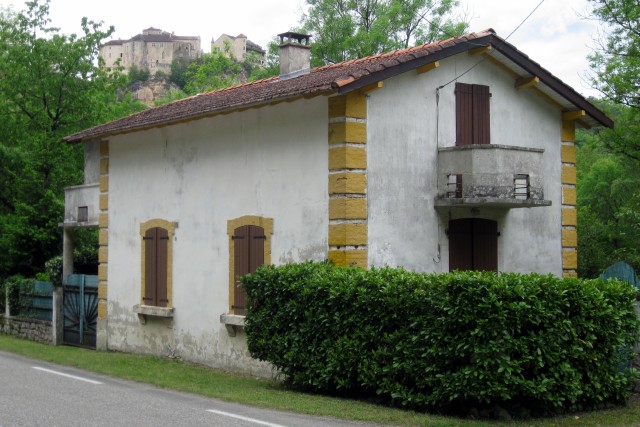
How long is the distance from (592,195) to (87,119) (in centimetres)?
2336

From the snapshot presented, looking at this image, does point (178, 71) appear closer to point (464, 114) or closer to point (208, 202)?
point (208, 202)

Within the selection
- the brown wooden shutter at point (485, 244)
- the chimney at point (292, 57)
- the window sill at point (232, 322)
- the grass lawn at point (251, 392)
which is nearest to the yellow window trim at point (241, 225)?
the window sill at point (232, 322)

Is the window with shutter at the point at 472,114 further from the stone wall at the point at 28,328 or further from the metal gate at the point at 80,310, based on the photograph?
the stone wall at the point at 28,328

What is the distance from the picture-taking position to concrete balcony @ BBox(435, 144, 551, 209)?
13844 mm

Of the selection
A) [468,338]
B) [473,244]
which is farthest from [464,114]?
[468,338]

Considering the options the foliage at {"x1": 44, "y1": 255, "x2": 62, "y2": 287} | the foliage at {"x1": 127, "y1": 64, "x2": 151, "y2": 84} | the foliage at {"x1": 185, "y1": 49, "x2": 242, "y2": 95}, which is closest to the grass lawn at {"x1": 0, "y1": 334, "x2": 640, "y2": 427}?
the foliage at {"x1": 44, "y1": 255, "x2": 62, "y2": 287}

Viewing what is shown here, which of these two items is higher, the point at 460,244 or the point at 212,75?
the point at 212,75

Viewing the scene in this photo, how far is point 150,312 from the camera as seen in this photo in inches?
698

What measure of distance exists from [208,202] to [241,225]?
1.19 meters

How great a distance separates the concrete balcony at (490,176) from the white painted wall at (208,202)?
2066mm

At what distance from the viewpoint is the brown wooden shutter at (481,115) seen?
49.5 feet

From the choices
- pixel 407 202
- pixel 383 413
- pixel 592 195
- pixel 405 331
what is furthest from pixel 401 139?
pixel 592 195

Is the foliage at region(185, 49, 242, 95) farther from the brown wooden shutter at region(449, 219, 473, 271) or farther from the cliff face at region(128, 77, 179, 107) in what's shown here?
the cliff face at region(128, 77, 179, 107)

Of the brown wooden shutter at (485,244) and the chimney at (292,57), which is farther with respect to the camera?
the chimney at (292,57)
